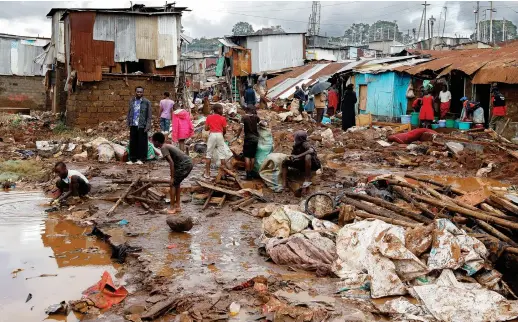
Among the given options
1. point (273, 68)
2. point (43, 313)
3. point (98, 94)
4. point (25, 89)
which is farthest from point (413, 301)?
point (25, 89)

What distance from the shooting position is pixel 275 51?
3591 centimetres

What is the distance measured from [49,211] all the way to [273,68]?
2800 centimetres

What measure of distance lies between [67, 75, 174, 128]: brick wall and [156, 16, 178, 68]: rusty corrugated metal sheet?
134cm

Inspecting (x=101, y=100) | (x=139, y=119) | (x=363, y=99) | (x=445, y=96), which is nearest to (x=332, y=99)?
(x=363, y=99)

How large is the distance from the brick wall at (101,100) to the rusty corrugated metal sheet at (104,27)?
5.22 ft

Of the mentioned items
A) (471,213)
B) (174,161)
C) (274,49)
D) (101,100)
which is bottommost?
(471,213)

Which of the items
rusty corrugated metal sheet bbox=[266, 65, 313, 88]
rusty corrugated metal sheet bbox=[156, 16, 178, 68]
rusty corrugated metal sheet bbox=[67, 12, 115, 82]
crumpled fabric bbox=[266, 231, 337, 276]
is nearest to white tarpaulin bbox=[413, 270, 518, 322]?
crumpled fabric bbox=[266, 231, 337, 276]

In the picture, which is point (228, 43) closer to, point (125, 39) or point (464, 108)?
point (125, 39)

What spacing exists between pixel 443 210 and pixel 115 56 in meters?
16.2

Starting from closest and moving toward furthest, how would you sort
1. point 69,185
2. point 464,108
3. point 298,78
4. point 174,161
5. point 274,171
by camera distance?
point 174,161, point 69,185, point 274,171, point 464,108, point 298,78

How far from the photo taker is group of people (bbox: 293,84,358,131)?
19.6 meters

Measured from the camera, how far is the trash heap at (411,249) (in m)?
5.08

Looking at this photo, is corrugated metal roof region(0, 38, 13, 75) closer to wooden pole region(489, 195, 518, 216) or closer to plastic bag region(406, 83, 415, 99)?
plastic bag region(406, 83, 415, 99)

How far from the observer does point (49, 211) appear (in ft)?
29.7
